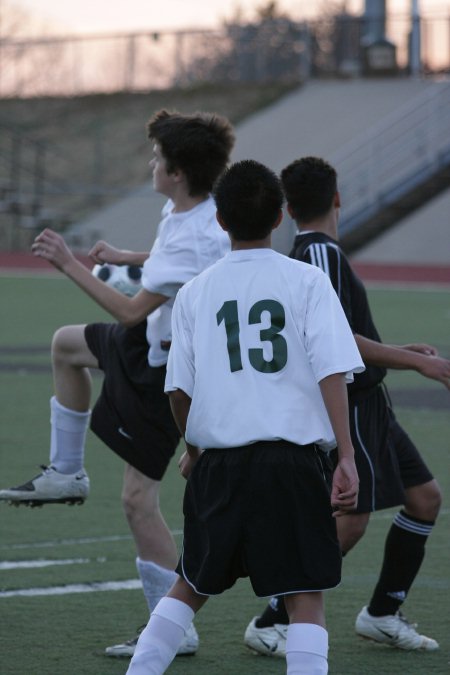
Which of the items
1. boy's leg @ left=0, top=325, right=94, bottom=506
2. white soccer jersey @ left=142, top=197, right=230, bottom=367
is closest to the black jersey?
white soccer jersey @ left=142, top=197, right=230, bottom=367

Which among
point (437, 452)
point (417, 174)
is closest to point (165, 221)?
point (437, 452)

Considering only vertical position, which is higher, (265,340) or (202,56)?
(265,340)

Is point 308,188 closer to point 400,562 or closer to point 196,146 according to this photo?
point 196,146

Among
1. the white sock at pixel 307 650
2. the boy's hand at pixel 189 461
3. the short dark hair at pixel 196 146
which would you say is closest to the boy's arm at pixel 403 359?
the boy's hand at pixel 189 461

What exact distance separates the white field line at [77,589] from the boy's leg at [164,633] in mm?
2057

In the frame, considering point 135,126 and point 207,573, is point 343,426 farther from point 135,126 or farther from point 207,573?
point 135,126

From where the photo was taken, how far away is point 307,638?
13.9ft

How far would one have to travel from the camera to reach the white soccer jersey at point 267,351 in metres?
4.30

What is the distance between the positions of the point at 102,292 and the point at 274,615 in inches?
53.9

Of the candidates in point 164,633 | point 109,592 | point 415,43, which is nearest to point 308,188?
point 164,633

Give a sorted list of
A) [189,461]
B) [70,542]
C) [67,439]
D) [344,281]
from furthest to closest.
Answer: [70,542] → [67,439] → [344,281] → [189,461]

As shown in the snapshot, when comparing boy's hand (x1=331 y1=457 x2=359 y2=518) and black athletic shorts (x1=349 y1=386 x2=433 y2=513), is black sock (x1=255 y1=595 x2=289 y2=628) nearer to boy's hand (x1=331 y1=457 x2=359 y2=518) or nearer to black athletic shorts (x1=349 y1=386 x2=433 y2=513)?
black athletic shorts (x1=349 y1=386 x2=433 y2=513)

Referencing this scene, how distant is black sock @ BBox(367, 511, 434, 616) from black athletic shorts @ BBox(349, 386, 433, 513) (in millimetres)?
228

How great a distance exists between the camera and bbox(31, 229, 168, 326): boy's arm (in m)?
5.34
